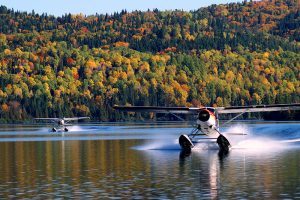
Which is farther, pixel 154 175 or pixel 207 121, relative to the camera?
pixel 207 121

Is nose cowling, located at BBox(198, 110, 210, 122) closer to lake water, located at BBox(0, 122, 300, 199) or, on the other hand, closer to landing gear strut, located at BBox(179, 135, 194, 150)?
landing gear strut, located at BBox(179, 135, 194, 150)

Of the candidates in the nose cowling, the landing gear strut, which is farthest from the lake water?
the nose cowling

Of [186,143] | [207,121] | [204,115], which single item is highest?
[204,115]

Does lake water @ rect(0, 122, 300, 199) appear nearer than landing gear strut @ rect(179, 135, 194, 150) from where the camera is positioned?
Yes

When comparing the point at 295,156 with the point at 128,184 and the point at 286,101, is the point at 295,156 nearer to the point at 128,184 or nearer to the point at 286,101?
the point at 128,184

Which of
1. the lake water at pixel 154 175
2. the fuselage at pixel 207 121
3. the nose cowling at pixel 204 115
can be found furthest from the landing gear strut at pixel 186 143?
the nose cowling at pixel 204 115

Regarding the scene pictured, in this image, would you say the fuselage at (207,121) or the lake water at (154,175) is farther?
the fuselage at (207,121)

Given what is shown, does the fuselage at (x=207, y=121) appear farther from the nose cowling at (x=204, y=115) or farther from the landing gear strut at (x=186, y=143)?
the landing gear strut at (x=186, y=143)

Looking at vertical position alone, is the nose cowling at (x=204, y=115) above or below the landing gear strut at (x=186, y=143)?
above

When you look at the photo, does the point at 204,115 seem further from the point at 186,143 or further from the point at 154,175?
the point at 154,175

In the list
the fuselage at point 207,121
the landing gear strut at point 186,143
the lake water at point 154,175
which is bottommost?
the lake water at point 154,175

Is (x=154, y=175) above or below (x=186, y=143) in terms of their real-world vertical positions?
below

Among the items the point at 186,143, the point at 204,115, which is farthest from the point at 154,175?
the point at 204,115

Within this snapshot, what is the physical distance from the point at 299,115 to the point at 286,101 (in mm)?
38503
